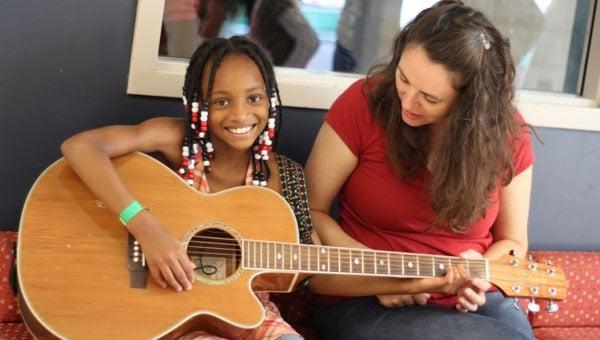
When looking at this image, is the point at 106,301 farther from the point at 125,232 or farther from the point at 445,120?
the point at 445,120

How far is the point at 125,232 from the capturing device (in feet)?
5.36

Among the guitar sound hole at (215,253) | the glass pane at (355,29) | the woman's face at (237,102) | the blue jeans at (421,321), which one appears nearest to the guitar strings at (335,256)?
the guitar sound hole at (215,253)

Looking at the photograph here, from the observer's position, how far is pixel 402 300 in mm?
1848

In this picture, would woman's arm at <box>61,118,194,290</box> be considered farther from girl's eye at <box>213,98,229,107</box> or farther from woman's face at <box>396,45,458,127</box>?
woman's face at <box>396,45,458,127</box>

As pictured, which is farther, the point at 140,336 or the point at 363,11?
the point at 363,11

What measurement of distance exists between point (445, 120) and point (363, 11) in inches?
28.0

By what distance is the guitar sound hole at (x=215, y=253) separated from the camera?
1689mm

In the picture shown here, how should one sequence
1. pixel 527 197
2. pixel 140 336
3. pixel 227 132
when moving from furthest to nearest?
pixel 527 197 < pixel 227 132 < pixel 140 336

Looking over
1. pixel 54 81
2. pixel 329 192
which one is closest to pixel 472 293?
pixel 329 192

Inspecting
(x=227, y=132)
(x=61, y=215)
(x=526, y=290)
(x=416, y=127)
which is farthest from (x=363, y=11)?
(x=61, y=215)

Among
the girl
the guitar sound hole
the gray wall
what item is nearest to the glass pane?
the gray wall

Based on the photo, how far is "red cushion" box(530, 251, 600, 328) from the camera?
2.36 meters

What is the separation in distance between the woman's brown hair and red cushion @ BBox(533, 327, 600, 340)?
0.58 meters

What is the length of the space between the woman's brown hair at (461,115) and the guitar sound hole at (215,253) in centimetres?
44
